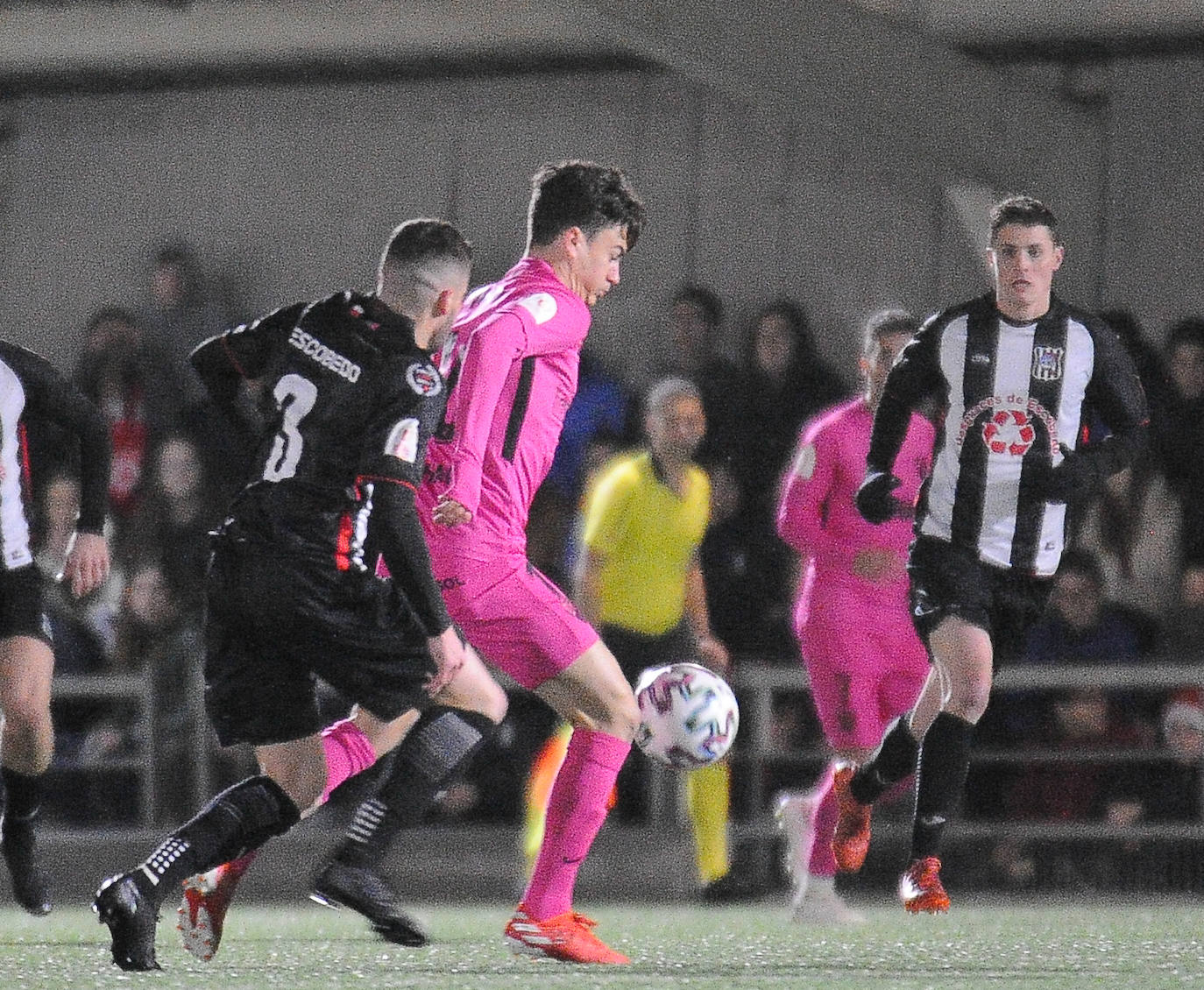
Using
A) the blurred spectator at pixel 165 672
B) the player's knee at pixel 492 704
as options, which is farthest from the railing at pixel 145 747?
the player's knee at pixel 492 704

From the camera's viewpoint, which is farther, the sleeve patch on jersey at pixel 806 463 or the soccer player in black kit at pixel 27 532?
the sleeve patch on jersey at pixel 806 463

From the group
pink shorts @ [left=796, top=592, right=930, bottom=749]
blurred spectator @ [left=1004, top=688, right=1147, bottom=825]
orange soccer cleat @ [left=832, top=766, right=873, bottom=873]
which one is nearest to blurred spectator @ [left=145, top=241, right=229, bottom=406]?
blurred spectator @ [left=1004, top=688, right=1147, bottom=825]

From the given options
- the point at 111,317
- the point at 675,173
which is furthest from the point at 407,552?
the point at 675,173

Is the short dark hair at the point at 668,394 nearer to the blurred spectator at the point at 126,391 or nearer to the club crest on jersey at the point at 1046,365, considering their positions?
the club crest on jersey at the point at 1046,365

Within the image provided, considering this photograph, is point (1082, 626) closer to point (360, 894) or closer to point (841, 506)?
point (841, 506)

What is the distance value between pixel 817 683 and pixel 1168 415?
3.25m

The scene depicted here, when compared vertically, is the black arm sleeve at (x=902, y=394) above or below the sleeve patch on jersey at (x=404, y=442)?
above

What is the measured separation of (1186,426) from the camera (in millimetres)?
10008

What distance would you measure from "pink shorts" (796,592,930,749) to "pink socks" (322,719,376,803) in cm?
221

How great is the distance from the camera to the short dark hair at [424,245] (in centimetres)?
524

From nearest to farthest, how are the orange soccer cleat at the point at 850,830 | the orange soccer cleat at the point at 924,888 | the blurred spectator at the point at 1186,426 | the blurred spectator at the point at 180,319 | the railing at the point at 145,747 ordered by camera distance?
the orange soccer cleat at the point at 924,888
the orange soccer cleat at the point at 850,830
the railing at the point at 145,747
the blurred spectator at the point at 1186,426
the blurred spectator at the point at 180,319

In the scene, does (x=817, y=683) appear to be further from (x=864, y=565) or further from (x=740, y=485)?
(x=740, y=485)

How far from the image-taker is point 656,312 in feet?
41.8

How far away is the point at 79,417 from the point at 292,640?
4.55 feet
